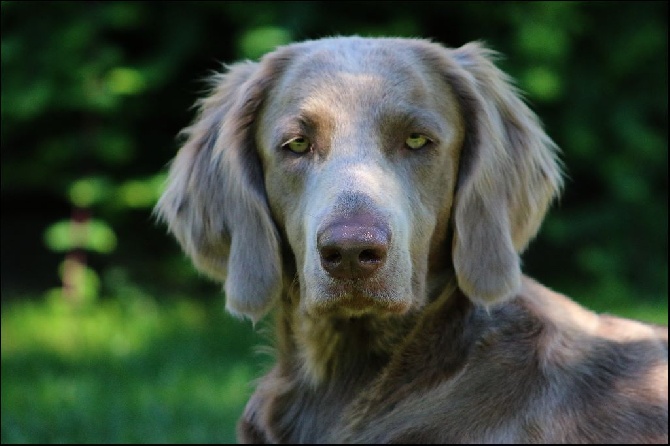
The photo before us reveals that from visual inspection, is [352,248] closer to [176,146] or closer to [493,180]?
[493,180]

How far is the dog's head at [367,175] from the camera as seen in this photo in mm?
3062

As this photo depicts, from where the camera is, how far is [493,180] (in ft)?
11.2

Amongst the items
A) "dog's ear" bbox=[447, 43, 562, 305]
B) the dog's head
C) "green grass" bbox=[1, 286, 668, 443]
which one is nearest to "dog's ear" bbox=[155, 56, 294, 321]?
the dog's head

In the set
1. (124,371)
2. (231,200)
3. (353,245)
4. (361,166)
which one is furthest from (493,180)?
(124,371)

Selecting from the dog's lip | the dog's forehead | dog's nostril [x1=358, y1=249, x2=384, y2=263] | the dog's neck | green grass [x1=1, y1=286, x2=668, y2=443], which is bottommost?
green grass [x1=1, y1=286, x2=668, y2=443]

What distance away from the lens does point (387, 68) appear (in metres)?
3.35

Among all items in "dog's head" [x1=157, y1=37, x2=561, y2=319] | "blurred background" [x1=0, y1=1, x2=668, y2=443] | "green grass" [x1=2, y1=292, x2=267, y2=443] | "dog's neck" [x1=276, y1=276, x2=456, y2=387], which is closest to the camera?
"dog's head" [x1=157, y1=37, x2=561, y2=319]

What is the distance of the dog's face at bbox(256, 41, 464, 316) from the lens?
2.94 m

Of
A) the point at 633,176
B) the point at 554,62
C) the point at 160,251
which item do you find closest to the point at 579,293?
the point at 633,176

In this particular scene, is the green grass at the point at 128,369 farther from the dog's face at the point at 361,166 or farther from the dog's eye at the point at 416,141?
the dog's eye at the point at 416,141

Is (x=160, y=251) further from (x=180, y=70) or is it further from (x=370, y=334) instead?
(x=370, y=334)

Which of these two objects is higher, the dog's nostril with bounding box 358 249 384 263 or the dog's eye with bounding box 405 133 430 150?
the dog's eye with bounding box 405 133 430 150

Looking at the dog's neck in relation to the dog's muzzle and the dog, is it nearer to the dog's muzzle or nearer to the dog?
the dog

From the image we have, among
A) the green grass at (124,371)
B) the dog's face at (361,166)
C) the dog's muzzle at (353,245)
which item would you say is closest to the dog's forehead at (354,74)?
the dog's face at (361,166)
